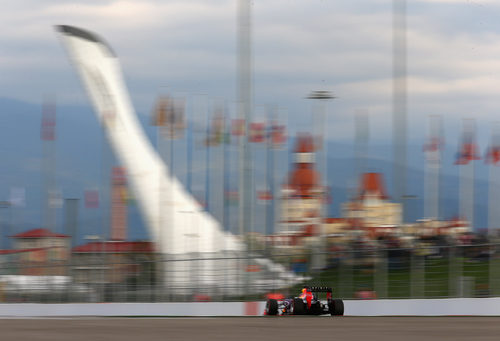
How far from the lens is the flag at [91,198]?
39381mm

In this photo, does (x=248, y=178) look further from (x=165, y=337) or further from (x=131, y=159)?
(x=131, y=159)

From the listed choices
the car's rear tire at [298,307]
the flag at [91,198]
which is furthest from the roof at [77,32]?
the car's rear tire at [298,307]

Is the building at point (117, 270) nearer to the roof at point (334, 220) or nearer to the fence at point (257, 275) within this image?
the fence at point (257, 275)

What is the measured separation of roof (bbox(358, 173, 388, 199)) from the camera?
121 feet

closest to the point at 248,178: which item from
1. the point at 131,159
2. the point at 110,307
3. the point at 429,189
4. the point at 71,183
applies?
the point at 110,307

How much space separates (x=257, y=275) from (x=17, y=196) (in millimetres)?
24059

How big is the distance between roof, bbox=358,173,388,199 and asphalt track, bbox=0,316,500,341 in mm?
22039

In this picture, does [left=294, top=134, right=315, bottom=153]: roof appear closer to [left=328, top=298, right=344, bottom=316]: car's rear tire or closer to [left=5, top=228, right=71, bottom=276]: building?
[left=5, top=228, right=71, bottom=276]: building

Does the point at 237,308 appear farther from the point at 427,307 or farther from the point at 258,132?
the point at 258,132

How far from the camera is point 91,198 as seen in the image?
39781mm

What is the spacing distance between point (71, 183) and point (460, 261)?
140 feet

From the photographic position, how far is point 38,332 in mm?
12484

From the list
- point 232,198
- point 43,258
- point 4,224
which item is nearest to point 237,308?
point 43,258

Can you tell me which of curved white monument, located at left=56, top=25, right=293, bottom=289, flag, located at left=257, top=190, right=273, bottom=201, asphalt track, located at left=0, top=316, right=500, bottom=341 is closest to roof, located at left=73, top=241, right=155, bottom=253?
curved white monument, located at left=56, top=25, right=293, bottom=289
